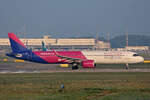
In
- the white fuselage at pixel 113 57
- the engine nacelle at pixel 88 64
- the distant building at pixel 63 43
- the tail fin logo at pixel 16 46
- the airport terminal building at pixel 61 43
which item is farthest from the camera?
the distant building at pixel 63 43

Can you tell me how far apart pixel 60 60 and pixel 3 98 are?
33.4 m

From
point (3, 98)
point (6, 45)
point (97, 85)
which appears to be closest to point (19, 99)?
point (3, 98)

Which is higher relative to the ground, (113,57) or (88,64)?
(113,57)

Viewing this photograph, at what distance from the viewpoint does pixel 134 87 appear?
31297 millimetres

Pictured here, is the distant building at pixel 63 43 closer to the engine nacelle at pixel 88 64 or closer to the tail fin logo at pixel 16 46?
the tail fin logo at pixel 16 46

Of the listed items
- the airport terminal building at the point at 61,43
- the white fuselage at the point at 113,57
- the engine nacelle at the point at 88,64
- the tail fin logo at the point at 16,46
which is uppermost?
the airport terminal building at the point at 61,43

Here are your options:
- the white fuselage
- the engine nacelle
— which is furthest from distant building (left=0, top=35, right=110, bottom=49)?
the engine nacelle

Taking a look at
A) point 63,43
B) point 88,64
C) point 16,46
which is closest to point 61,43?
point 63,43

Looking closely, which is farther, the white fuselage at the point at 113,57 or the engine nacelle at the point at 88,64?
the white fuselage at the point at 113,57

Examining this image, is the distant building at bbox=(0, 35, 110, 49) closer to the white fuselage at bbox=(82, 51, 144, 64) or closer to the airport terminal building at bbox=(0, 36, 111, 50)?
the airport terminal building at bbox=(0, 36, 111, 50)

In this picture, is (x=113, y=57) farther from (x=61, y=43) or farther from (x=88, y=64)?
(x=61, y=43)

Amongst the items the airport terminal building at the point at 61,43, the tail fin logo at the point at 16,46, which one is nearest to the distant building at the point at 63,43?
the airport terminal building at the point at 61,43

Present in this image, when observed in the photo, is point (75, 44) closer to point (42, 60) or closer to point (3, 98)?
point (42, 60)

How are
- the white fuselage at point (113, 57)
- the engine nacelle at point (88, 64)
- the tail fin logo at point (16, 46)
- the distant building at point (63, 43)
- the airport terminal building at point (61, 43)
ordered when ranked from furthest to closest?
1. the distant building at point (63, 43)
2. the airport terminal building at point (61, 43)
3. the tail fin logo at point (16, 46)
4. the white fuselage at point (113, 57)
5. the engine nacelle at point (88, 64)
